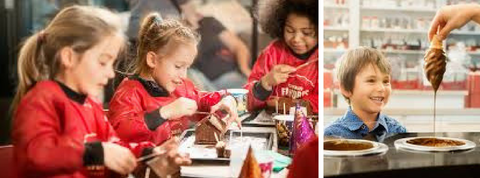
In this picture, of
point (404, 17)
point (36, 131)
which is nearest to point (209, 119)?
point (36, 131)

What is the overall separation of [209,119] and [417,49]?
39.2 inches

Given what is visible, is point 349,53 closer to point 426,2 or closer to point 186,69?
point 426,2

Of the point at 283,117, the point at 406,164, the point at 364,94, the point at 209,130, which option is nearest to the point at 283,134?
the point at 283,117

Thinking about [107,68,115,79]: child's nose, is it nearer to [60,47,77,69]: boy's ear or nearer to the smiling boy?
[60,47,77,69]: boy's ear

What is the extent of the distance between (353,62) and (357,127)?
295 mm

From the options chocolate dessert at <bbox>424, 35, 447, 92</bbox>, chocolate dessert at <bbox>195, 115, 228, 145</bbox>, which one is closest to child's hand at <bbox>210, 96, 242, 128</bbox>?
chocolate dessert at <bbox>195, 115, 228, 145</bbox>

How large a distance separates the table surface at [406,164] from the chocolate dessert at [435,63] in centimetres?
25

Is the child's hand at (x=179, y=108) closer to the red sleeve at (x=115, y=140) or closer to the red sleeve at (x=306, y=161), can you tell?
the red sleeve at (x=115, y=140)

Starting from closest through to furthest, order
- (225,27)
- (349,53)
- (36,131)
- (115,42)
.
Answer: (36,131), (115,42), (225,27), (349,53)

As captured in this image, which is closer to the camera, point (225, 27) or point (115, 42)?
point (115, 42)

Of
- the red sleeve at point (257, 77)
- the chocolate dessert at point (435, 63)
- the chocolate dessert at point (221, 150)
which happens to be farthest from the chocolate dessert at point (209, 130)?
the chocolate dessert at point (435, 63)

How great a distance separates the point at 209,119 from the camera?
85.4 inches

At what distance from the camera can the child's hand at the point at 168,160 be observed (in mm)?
2068

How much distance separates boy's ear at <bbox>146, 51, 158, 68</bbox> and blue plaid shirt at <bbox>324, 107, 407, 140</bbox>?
804 millimetres
